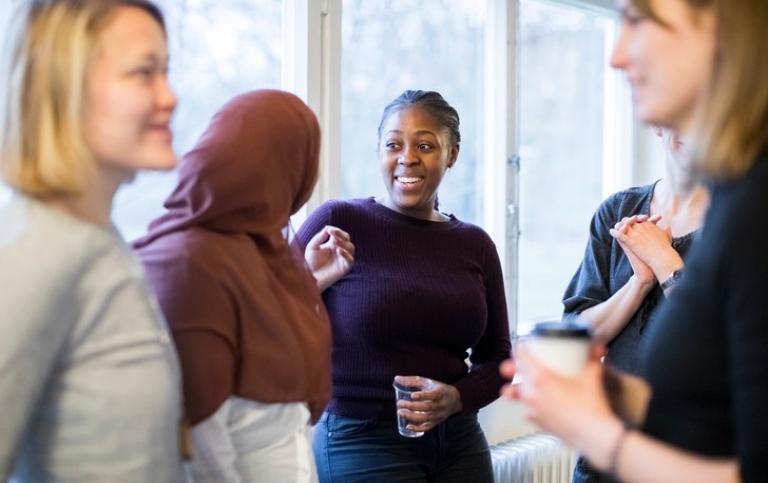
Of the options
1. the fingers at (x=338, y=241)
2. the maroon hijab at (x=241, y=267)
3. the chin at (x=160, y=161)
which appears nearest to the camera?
the chin at (x=160, y=161)

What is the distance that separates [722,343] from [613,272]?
1.24 metres

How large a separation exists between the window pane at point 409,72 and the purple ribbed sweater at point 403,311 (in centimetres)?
53

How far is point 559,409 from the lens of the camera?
1.03 metres

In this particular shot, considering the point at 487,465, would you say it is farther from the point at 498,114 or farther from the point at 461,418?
the point at 498,114

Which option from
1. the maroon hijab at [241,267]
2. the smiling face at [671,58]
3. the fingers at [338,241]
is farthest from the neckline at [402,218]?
the smiling face at [671,58]

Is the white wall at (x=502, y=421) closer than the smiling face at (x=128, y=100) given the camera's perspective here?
No

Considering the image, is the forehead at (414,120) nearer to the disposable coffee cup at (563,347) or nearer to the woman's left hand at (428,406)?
the woman's left hand at (428,406)

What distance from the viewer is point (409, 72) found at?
2908mm

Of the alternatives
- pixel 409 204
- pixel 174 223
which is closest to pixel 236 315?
pixel 174 223

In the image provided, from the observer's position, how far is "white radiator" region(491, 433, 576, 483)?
285cm

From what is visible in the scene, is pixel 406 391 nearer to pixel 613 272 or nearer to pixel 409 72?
pixel 613 272

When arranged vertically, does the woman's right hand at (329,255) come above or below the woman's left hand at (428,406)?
above

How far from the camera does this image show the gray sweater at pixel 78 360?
3.22 ft

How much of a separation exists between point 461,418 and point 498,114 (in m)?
1.37
